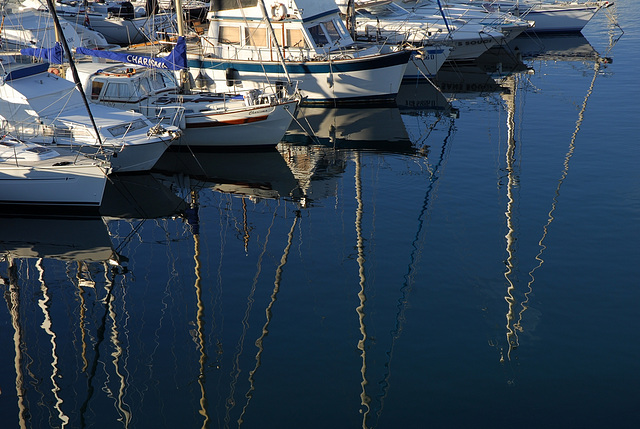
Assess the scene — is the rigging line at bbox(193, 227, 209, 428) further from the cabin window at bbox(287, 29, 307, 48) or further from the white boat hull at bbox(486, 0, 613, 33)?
the white boat hull at bbox(486, 0, 613, 33)

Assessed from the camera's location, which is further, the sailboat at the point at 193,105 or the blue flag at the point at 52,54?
the blue flag at the point at 52,54

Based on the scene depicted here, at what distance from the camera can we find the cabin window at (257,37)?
1390 inches

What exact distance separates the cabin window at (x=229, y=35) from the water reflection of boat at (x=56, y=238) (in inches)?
592

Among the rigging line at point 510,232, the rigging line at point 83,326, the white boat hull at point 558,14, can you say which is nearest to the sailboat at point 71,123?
the rigging line at point 83,326

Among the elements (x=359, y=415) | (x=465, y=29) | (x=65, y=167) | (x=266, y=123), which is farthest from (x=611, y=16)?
(x=359, y=415)

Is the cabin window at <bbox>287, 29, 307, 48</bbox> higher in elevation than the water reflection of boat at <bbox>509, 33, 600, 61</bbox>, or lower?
higher

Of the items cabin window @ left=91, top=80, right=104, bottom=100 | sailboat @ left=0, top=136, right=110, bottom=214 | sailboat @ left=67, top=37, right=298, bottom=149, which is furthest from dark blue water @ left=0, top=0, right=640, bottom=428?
cabin window @ left=91, top=80, right=104, bottom=100

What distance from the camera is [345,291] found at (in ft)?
61.3

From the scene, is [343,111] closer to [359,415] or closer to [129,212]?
[129,212]

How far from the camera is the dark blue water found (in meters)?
14.5

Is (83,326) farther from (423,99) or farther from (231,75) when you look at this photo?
(423,99)

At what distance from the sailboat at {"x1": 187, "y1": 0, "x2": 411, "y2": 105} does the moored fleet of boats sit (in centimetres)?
6

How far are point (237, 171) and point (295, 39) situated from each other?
9756 mm

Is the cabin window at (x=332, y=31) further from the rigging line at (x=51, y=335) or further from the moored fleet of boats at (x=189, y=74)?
the rigging line at (x=51, y=335)
